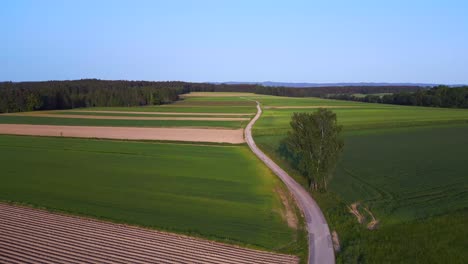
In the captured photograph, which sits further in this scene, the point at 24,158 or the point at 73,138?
the point at 73,138

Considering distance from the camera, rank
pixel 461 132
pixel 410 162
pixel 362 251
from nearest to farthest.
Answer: pixel 362 251
pixel 410 162
pixel 461 132

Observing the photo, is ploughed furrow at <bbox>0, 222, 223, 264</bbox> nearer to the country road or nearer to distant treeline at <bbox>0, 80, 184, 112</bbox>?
the country road

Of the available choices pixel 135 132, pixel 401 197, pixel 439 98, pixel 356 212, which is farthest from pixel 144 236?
pixel 439 98

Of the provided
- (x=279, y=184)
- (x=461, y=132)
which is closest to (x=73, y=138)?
(x=279, y=184)

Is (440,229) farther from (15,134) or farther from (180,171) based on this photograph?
(15,134)

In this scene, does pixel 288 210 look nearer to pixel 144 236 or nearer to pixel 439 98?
pixel 144 236

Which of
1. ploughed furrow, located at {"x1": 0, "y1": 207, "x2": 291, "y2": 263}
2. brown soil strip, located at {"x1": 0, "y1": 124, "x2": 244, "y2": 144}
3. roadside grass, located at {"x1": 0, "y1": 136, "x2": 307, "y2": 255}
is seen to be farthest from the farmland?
brown soil strip, located at {"x1": 0, "y1": 124, "x2": 244, "y2": 144}
